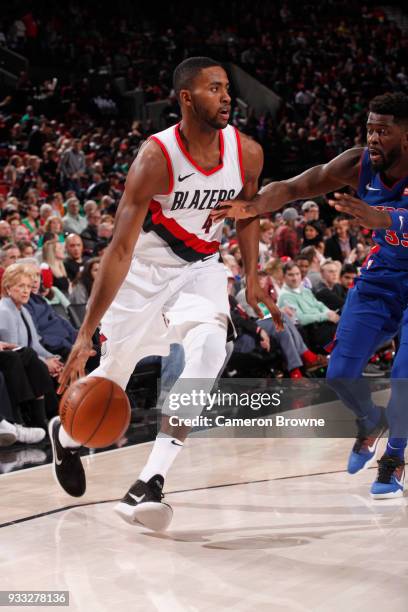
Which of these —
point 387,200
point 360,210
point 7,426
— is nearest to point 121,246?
point 360,210

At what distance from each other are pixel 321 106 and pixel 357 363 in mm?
15982

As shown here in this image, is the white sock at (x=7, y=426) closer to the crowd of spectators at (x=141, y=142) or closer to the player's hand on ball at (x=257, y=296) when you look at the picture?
the crowd of spectators at (x=141, y=142)

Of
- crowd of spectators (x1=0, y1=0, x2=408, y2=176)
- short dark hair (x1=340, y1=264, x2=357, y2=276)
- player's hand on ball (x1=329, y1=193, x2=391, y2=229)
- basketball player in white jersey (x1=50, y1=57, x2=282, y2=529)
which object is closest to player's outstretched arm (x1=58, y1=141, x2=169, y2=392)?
basketball player in white jersey (x1=50, y1=57, x2=282, y2=529)

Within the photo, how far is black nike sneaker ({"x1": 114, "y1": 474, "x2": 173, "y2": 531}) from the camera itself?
3408 millimetres

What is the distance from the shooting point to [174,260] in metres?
3.79

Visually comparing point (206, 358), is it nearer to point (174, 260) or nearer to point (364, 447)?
point (174, 260)

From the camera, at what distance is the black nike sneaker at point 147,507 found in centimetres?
341

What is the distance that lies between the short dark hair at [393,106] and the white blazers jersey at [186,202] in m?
0.63

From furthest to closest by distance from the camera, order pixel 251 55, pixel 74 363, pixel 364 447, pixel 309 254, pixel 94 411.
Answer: pixel 251 55, pixel 309 254, pixel 364 447, pixel 94 411, pixel 74 363

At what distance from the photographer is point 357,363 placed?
4105 mm

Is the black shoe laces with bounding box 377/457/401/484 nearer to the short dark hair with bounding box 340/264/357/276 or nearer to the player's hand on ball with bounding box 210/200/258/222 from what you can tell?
the player's hand on ball with bounding box 210/200/258/222

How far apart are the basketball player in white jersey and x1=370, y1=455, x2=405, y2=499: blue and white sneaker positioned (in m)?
0.87

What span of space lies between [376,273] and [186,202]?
102 centimetres

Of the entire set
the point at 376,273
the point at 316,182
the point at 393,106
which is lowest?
the point at 376,273
